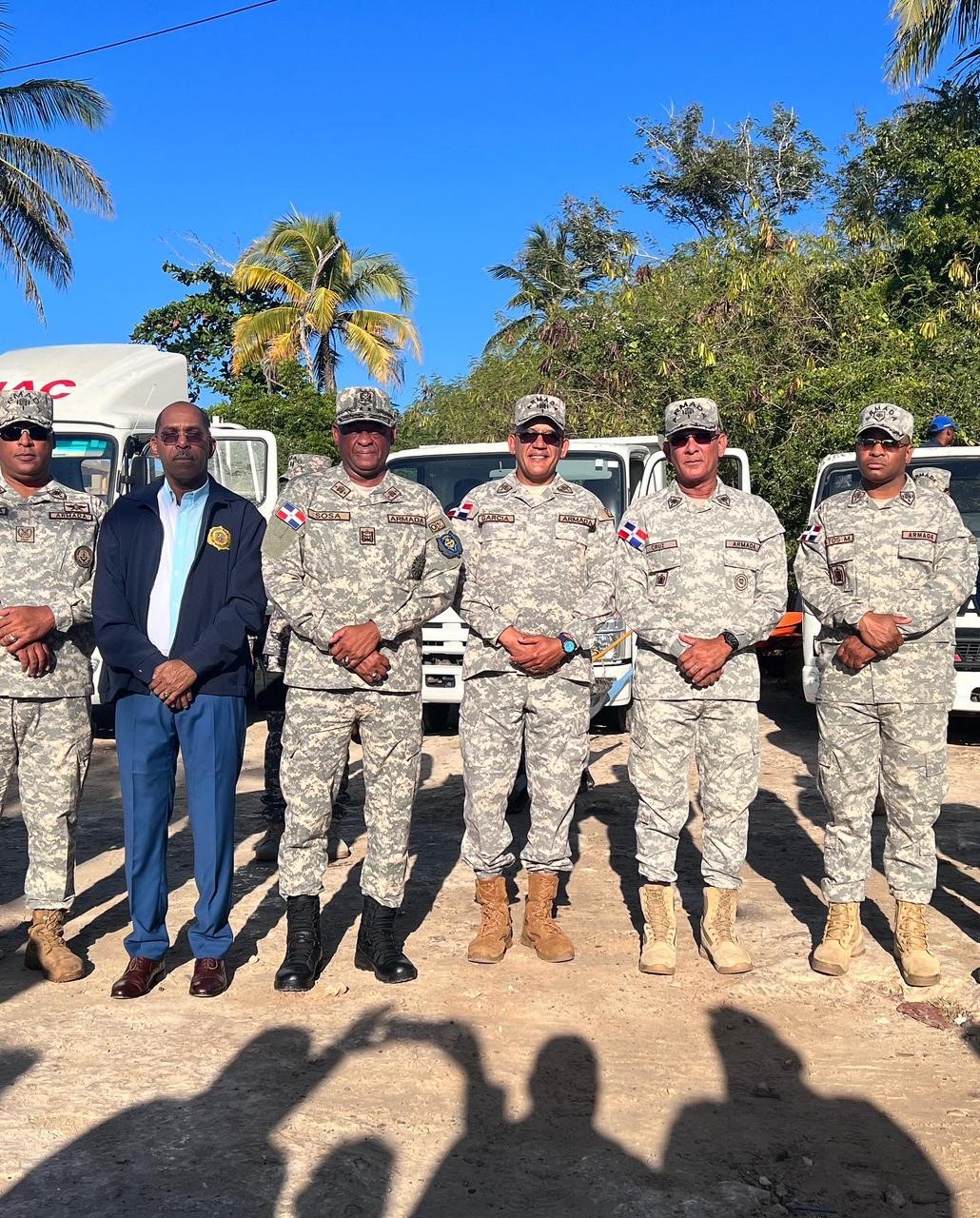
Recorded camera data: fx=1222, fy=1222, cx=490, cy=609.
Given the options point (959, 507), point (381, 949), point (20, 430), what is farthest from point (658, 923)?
point (959, 507)

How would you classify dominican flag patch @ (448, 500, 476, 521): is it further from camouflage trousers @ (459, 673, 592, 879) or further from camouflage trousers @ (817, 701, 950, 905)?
camouflage trousers @ (817, 701, 950, 905)

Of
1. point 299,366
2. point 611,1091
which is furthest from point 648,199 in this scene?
point 611,1091

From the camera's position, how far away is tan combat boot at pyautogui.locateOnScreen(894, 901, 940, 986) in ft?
14.0

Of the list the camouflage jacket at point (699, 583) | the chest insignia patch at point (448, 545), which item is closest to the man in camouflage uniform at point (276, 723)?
the chest insignia patch at point (448, 545)

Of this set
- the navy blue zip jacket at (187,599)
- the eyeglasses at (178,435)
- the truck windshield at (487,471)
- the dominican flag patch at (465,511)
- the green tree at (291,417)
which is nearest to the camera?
the navy blue zip jacket at (187,599)

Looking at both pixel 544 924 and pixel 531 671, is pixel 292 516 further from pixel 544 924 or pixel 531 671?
pixel 544 924

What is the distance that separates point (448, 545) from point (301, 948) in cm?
151

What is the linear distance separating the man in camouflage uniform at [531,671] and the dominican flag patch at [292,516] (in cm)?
66

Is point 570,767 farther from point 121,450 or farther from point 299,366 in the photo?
Result: point 299,366

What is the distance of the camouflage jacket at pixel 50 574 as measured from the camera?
4.31 metres

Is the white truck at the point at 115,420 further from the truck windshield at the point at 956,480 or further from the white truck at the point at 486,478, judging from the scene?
the truck windshield at the point at 956,480

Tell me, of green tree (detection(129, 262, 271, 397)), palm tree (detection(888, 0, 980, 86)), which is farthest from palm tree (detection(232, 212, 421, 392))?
palm tree (detection(888, 0, 980, 86))

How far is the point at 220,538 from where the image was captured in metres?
4.26

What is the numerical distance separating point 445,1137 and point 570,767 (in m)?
1.65
